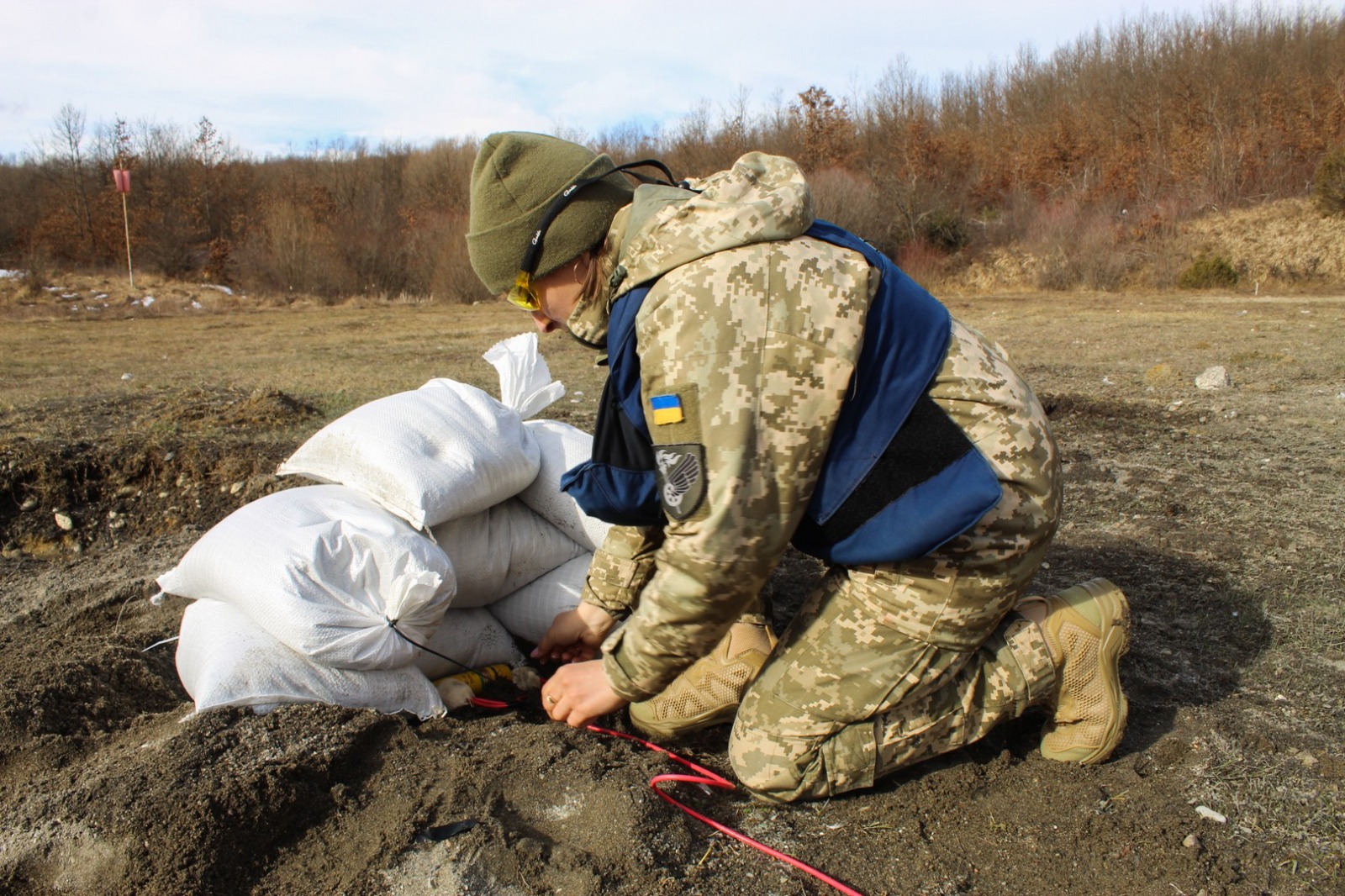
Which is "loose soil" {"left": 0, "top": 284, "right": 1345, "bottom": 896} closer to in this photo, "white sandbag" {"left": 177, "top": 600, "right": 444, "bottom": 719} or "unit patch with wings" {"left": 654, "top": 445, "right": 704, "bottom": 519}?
"white sandbag" {"left": 177, "top": 600, "right": 444, "bottom": 719}

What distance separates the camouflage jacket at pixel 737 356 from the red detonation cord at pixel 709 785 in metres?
0.36

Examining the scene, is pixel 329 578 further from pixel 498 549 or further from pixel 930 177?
pixel 930 177

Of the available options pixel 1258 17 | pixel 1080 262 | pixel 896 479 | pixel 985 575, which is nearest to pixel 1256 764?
pixel 985 575

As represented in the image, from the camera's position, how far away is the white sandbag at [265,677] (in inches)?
77.0

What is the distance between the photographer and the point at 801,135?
2530 centimetres

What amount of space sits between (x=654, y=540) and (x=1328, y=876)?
4.48 feet

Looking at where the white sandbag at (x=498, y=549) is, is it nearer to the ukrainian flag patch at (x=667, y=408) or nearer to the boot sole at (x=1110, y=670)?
the ukrainian flag patch at (x=667, y=408)

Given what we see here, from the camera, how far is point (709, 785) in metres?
1.91

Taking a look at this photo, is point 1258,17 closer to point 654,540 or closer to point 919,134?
point 919,134

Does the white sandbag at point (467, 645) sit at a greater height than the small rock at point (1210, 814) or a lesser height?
greater

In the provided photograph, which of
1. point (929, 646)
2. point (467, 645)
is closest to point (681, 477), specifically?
point (929, 646)

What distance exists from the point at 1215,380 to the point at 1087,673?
14.5 feet

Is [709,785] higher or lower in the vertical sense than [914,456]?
lower

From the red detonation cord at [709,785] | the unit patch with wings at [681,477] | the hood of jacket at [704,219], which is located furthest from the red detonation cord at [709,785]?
the hood of jacket at [704,219]
